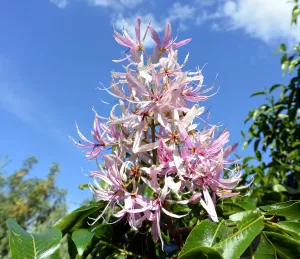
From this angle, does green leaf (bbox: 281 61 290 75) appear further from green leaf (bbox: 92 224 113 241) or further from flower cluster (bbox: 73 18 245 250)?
green leaf (bbox: 92 224 113 241)

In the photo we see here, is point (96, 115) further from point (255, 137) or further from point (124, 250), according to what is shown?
point (255, 137)

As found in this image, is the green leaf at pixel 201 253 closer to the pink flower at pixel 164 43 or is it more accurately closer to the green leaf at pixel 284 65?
the pink flower at pixel 164 43

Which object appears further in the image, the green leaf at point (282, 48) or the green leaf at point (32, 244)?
the green leaf at point (282, 48)

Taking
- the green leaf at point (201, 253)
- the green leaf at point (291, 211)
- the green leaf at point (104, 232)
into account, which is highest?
the green leaf at point (291, 211)

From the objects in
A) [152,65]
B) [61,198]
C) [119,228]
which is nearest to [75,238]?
[119,228]

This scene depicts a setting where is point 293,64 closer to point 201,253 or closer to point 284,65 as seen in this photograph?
point 284,65

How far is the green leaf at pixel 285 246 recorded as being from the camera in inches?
33.2

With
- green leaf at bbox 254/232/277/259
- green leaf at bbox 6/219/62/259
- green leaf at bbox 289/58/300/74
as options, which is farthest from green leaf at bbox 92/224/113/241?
green leaf at bbox 289/58/300/74

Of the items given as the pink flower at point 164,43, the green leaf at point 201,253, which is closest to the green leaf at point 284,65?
the pink flower at point 164,43

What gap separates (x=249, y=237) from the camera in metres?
0.82

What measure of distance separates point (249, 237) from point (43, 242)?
1.46 feet

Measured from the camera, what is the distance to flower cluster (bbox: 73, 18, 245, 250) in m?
0.98

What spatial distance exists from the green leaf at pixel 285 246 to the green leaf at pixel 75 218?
1.62ft

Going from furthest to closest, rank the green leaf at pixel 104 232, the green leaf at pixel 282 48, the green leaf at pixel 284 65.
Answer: the green leaf at pixel 282 48 < the green leaf at pixel 284 65 < the green leaf at pixel 104 232
